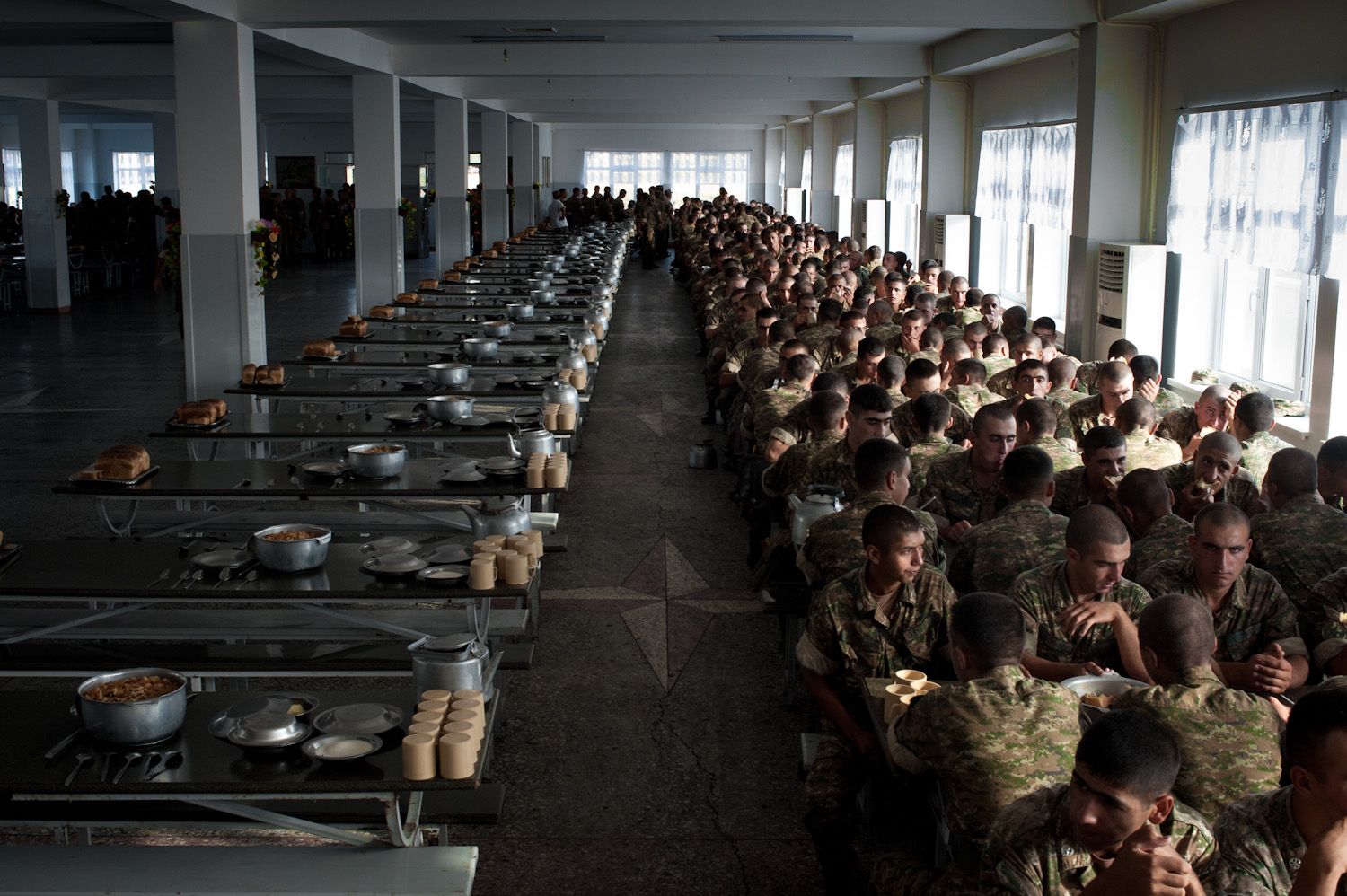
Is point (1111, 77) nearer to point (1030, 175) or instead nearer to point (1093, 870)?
point (1030, 175)

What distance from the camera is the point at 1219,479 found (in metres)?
4.61

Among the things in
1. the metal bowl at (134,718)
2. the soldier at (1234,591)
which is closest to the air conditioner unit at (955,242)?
the soldier at (1234,591)

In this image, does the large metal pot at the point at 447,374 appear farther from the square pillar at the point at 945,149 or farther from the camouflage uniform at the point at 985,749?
the square pillar at the point at 945,149

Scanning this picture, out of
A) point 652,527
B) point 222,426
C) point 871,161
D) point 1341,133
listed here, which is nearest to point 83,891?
point 222,426

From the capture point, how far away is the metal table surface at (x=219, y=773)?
8.37ft

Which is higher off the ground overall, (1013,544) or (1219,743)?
(1013,544)

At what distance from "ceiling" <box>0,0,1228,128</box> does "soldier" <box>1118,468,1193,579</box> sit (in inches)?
180

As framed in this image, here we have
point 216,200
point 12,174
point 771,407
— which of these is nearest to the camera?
point 771,407

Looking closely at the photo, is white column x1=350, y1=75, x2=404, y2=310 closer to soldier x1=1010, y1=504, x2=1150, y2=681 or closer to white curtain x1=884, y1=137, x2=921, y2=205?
white curtain x1=884, y1=137, x2=921, y2=205

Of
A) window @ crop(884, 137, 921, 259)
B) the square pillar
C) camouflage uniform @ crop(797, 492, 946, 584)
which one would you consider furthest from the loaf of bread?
window @ crop(884, 137, 921, 259)

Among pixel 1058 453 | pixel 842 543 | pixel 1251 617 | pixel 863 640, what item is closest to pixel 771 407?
pixel 1058 453

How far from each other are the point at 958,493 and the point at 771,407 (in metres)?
1.45

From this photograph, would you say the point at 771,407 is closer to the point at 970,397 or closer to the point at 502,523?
the point at 970,397

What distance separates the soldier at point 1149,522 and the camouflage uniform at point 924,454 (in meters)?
0.86
